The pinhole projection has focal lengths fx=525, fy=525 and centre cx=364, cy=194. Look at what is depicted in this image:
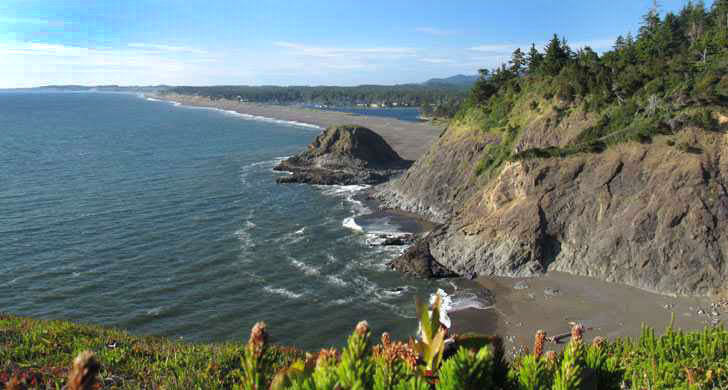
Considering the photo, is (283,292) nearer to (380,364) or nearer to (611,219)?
(611,219)

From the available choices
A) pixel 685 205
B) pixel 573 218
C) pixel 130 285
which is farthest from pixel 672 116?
pixel 130 285

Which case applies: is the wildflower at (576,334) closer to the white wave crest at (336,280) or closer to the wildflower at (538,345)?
the wildflower at (538,345)

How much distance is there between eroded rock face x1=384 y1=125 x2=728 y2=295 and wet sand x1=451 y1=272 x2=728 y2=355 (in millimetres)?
1379

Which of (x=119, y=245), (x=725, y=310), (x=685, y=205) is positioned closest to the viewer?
(x=725, y=310)

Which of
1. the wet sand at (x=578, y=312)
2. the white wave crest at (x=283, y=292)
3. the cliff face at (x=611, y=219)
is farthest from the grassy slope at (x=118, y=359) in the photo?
the cliff face at (x=611, y=219)

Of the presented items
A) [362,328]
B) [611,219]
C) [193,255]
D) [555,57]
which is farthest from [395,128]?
[362,328]

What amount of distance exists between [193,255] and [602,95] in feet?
119

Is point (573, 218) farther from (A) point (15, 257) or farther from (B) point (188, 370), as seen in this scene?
(A) point (15, 257)

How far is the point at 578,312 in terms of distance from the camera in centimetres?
2955

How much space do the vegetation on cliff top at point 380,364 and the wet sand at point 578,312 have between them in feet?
50.7

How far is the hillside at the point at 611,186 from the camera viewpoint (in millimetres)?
31750

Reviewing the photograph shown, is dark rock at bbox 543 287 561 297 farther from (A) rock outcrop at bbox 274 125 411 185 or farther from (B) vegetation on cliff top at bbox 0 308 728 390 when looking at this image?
(A) rock outcrop at bbox 274 125 411 185

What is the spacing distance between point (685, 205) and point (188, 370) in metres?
31.1

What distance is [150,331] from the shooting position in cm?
2944
